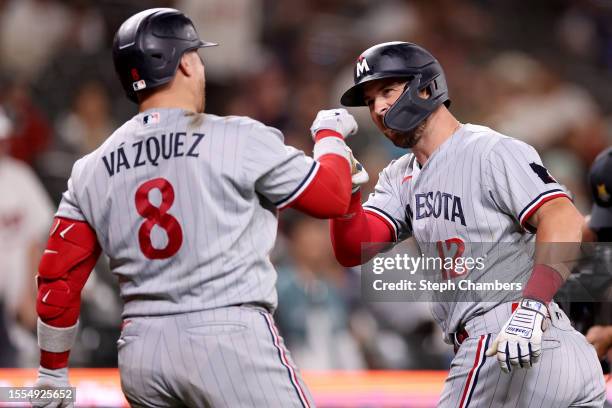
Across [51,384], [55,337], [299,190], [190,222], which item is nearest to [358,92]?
[299,190]

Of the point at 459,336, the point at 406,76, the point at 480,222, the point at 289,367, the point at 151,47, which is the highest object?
the point at 151,47

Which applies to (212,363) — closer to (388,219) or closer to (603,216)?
(388,219)

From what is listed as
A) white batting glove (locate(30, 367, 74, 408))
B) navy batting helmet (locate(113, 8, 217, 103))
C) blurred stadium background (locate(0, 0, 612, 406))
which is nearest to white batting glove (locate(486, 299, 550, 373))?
navy batting helmet (locate(113, 8, 217, 103))

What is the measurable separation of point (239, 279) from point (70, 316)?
694 millimetres

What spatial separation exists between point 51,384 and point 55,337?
166mm

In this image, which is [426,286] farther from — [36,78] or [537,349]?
[36,78]

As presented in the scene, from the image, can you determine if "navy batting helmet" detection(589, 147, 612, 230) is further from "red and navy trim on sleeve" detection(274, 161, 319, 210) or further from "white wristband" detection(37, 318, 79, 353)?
"white wristband" detection(37, 318, 79, 353)

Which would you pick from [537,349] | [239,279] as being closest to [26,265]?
[239,279]

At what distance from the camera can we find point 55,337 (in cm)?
350

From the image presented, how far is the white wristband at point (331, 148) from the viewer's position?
345cm

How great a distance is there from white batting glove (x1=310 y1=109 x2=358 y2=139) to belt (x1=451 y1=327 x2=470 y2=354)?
810 millimetres

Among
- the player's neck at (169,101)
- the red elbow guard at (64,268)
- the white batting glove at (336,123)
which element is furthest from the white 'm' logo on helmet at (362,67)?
the red elbow guard at (64,268)

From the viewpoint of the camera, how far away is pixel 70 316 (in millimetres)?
3488

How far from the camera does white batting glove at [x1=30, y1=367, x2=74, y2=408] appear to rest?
3518 millimetres
